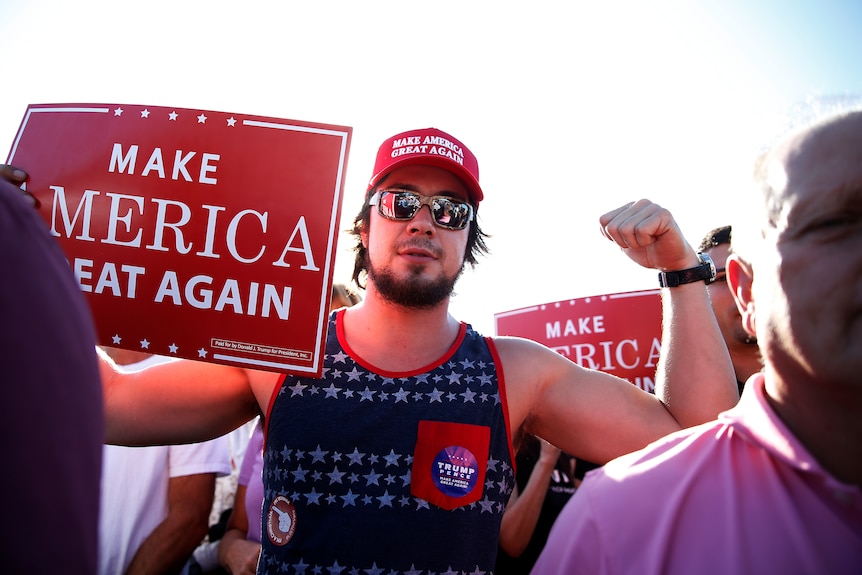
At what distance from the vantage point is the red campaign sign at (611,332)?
3754 millimetres

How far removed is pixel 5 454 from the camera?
571mm

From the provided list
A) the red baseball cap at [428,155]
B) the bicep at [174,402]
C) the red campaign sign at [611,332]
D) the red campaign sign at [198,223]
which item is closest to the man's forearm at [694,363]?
the red baseball cap at [428,155]

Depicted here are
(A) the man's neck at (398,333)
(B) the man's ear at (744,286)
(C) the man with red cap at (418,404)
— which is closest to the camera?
(B) the man's ear at (744,286)

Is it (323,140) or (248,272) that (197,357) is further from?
(323,140)

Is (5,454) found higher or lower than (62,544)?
higher

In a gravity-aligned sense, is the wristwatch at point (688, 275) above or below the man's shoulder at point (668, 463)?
above

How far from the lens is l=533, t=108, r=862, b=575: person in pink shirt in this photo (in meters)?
0.98

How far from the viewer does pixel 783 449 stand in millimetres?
1052

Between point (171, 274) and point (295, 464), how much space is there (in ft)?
2.69

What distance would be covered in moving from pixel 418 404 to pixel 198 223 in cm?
105

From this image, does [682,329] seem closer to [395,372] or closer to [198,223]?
[395,372]

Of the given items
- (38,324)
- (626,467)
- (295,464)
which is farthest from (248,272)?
(626,467)

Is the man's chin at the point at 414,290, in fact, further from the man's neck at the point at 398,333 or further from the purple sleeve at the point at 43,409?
the purple sleeve at the point at 43,409

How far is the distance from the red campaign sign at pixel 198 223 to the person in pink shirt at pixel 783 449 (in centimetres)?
112
